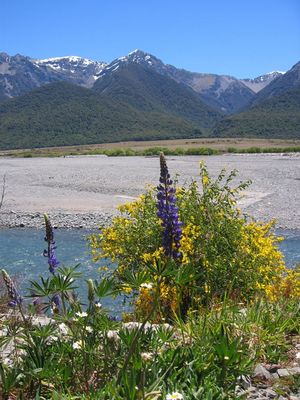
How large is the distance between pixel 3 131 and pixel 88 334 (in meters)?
203

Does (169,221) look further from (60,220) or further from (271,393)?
(60,220)

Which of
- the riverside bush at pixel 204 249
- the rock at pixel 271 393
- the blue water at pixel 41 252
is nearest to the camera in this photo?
the rock at pixel 271 393

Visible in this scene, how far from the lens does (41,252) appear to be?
17.8 meters

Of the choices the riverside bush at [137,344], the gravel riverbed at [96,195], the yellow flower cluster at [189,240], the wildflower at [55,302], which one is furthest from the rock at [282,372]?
the gravel riverbed at [96,195]

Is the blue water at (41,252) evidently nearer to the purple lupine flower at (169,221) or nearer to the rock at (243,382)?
the purple lupine flower at (169,221)

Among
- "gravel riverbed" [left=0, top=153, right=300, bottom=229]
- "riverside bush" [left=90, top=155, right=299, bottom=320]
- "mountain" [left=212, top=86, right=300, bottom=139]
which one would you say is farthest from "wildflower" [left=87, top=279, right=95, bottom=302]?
"mountain" [left=212, top=86, right=300, bottom=139]

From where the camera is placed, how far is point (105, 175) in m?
42.6

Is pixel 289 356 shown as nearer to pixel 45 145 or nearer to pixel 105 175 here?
pixel 105 175

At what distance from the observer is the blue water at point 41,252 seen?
46.6 ft

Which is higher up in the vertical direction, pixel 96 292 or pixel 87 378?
pixel 96 292

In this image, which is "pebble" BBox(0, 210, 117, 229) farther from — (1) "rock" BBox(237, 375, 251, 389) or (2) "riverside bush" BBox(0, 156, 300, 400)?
(1) "rock" BBox(237, 375, 251, 389)

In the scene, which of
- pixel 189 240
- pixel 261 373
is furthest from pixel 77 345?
pixel 189 240

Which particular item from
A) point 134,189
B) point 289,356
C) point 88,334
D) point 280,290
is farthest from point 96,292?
point 134,189

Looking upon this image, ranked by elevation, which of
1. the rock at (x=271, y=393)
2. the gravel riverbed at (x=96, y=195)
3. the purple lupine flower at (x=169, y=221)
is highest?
the purple lupine flower at (x=169, y=221)
